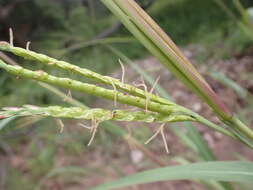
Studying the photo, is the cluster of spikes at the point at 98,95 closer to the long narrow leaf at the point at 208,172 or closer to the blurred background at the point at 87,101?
the long narrow leaf at the point at 208,172

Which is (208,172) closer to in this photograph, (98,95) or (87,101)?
(98,95)

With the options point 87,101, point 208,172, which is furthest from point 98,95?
point 87,101

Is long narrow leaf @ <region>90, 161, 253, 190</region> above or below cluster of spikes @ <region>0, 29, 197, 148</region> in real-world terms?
below

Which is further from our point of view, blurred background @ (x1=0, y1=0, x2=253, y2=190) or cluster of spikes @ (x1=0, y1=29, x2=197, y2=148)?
blurred background @ (x1=0, y1=0, x2=253, y2=190)

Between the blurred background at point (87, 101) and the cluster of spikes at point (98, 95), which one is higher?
the blurred background at point (87, 101)


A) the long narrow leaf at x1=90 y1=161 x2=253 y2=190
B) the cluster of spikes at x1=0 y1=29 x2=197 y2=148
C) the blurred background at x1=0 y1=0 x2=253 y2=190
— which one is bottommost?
the long narrow leaf at x1=90 y1=161 x2=253 y2=190

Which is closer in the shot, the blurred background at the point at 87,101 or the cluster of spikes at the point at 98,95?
the cluster of spikes at the point at 98,95

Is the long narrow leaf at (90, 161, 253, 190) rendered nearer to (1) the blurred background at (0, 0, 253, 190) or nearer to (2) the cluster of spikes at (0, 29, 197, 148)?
(2) the cluster of spikes at (0, 29, 197, 148)

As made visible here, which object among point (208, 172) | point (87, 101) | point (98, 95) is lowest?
point (208, 172)

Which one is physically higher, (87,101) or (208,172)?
(87,101)

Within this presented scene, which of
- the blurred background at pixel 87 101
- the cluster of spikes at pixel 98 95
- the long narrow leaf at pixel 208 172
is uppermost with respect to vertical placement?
the blurred background at pixel 87 101

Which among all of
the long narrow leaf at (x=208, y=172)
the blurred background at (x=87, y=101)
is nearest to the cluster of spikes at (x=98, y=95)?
the long narrow leaf at (x=208, y=172)

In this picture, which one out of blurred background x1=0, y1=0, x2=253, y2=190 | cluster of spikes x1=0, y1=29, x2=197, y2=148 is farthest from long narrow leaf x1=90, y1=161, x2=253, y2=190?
blurred background x1=0, y1=0, x2=253, y2=190

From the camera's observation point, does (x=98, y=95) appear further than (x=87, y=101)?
No
